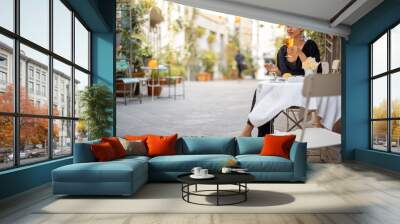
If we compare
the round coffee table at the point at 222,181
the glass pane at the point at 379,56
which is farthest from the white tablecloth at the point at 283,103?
the round coffee table at the point at 222,181

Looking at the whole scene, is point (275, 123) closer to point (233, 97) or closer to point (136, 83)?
point (233, 97)

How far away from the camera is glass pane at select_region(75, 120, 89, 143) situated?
8469 mm

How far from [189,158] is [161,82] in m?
3.32

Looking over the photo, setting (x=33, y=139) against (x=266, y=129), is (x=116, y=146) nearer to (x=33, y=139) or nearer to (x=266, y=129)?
(x=33, y=139)

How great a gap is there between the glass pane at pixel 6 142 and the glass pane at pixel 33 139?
272mm

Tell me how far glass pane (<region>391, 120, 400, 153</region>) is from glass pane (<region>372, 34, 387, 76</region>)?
1.17 m

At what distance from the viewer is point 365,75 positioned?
1009 cm

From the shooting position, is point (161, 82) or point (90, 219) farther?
point (161, 82)

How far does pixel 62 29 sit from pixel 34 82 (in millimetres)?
1544

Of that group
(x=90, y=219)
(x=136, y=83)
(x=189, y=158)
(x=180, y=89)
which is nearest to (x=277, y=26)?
(x=180, y=89)

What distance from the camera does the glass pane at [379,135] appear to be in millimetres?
9172

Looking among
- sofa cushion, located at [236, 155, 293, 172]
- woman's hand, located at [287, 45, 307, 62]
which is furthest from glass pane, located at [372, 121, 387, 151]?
sofa cushion, located at [236, 155, 293, 172]

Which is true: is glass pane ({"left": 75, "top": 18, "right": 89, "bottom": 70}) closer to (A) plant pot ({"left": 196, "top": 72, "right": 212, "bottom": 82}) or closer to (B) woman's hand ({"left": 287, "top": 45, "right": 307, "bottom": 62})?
(A) plant pot ({"left": 196, "top": 72, "right": 212, "bottom": 82})

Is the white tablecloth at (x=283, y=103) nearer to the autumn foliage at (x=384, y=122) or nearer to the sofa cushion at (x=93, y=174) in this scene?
the autumn foliage at (x=384, y=122)
